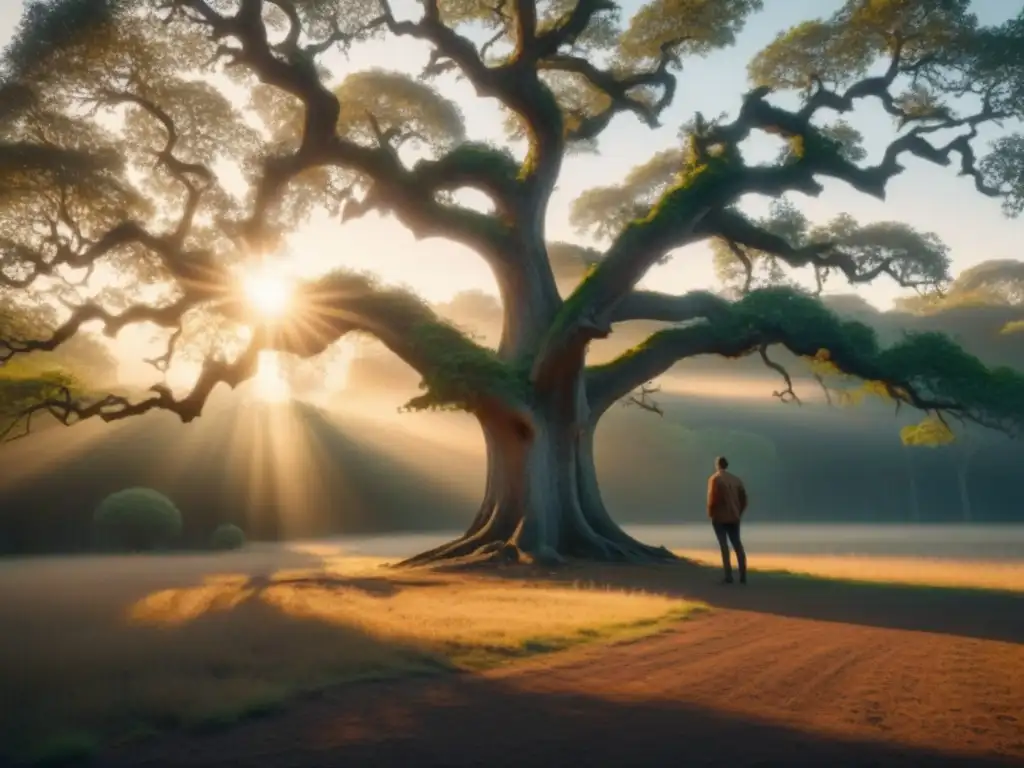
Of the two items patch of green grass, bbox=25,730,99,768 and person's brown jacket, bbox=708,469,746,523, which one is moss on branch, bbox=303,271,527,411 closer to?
person's brown jacket, bbox=708,469,746,523

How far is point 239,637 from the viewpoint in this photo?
7.85m

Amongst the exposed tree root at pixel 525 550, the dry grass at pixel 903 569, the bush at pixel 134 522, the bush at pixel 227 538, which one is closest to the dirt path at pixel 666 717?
the dry grass at pixel 903 569

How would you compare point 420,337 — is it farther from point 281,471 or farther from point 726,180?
point 281,471

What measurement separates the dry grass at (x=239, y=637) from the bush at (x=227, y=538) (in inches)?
576

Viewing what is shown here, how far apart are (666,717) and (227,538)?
86.4ft

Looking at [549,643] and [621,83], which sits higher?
[621,83]

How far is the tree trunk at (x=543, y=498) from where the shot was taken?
58.6ft

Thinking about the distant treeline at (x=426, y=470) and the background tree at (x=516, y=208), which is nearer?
the background tree at (x=516, y=208)

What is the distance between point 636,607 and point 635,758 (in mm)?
6020

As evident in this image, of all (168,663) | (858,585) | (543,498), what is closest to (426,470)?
(543,498)

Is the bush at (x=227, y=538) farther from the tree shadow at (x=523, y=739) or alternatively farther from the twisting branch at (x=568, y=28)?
the tree shadow at (x=523, y=739)

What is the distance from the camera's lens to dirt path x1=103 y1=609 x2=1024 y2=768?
15.2 feet

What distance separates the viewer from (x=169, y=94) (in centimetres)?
1856

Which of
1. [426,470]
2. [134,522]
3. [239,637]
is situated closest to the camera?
[239,637]
